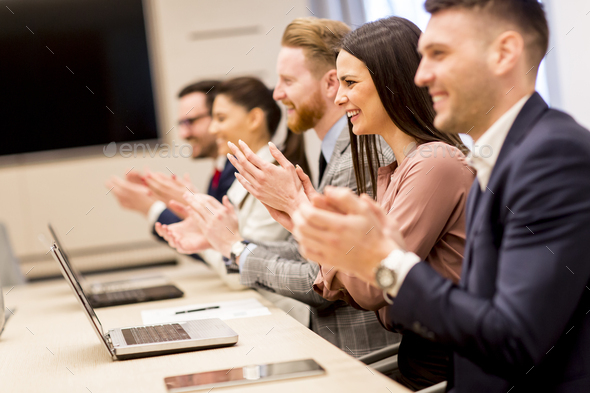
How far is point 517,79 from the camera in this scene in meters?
0.88

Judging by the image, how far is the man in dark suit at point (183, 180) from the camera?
266cm

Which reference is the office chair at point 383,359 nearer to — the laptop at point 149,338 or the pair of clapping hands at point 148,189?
the laptop at point 149,338

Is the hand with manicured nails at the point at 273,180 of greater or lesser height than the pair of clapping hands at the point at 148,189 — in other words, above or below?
above

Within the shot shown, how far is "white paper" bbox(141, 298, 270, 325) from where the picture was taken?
1.59 m

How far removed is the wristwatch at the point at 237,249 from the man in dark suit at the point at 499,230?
105 cm

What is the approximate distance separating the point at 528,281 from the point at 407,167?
0.60 m

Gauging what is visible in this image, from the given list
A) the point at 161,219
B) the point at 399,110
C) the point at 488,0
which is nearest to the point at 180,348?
the point at 399,110

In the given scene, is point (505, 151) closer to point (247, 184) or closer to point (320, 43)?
point (247, 184)

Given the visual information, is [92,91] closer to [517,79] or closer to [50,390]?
[50,390]

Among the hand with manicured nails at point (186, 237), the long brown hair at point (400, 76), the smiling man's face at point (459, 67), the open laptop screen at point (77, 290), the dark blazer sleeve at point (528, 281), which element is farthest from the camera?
the hand with manicured nails at point (186, 237)

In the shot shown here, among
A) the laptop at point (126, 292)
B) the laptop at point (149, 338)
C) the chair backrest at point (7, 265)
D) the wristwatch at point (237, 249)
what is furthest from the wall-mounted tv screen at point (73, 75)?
the laptop at point (149, 338)

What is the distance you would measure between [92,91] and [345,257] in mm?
3705

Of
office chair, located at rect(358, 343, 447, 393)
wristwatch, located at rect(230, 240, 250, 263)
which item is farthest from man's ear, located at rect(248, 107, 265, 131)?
office chair, located at rect(358, 343, 447, 393)

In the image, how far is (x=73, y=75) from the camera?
4109mm
